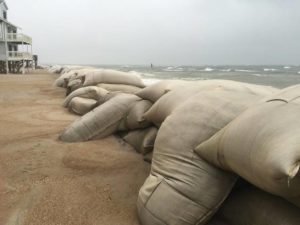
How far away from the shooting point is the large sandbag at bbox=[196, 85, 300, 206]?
1385 millimetres

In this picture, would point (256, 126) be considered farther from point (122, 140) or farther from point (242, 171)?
point (122, 140)

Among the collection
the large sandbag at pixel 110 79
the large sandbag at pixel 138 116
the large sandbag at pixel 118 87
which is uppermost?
the large sandbag at pixel 138 116

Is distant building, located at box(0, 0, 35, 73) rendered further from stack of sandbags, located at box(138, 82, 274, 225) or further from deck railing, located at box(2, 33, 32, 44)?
stack of sandbags, located at box(138, 82, 274, 225)

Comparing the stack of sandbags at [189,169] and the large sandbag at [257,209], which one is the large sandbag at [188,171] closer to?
Answer: the stack of sandbags at [189,169]

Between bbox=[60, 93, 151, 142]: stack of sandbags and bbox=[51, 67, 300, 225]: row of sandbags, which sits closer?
bbox=[51, 67, 300, 225]: row of sandbags

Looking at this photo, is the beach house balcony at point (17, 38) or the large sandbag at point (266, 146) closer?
the large sandbag at point (266, 146)

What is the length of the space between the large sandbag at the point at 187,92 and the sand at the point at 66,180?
477 millimetres

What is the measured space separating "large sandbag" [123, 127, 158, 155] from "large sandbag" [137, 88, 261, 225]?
2.81 ft

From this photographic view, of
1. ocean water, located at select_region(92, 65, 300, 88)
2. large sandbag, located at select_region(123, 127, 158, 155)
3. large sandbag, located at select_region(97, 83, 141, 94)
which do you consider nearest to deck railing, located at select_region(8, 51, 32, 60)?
ocean water, located at select_region(92, 65, 300, 88)

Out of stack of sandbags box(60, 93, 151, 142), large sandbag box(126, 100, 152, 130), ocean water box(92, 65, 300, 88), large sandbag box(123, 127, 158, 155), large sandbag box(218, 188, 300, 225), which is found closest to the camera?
large sandbag box(218, 188, 300, 225)

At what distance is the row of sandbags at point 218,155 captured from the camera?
4.86 ft

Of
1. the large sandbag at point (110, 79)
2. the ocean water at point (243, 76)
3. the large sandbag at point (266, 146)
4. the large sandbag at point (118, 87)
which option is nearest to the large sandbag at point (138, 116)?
the large sandbag at point (266, 146)

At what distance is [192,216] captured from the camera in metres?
1.91

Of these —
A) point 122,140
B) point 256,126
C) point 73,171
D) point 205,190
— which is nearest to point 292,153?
point 256,126
